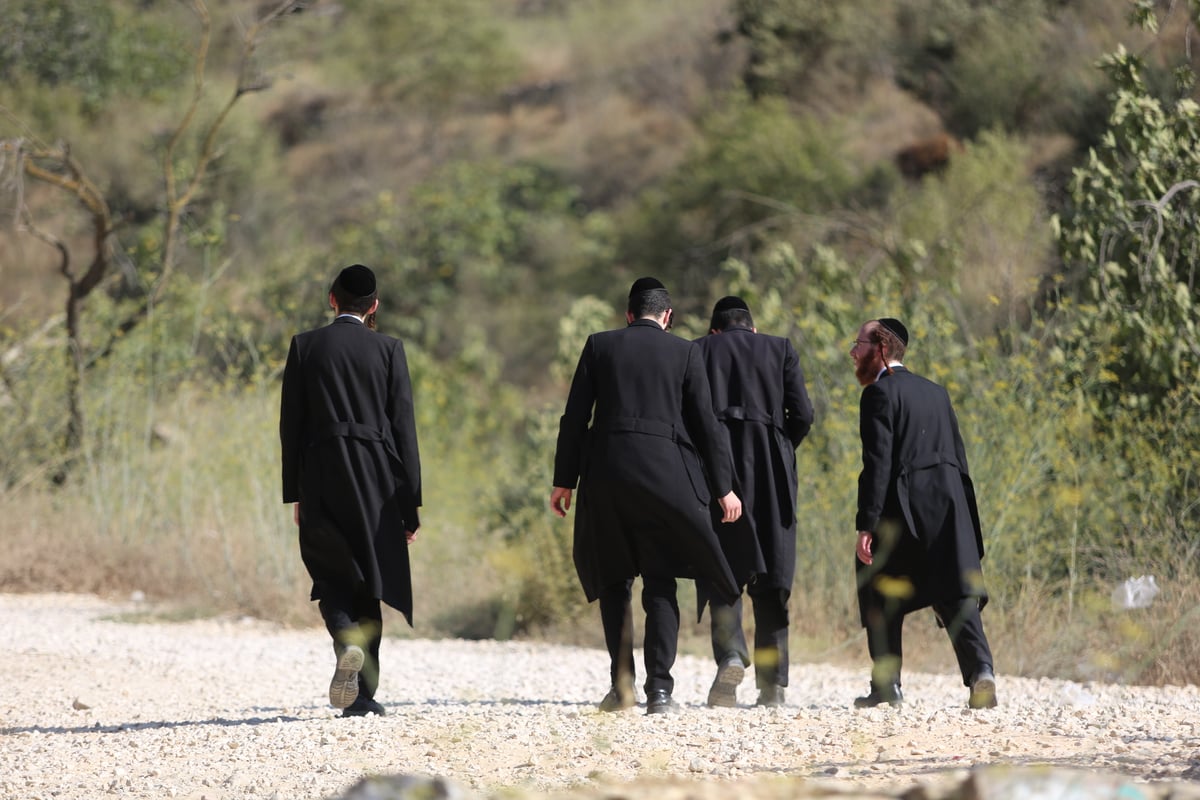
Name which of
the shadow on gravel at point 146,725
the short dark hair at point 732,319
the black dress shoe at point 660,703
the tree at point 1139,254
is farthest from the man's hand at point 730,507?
the tree at point 1139,254

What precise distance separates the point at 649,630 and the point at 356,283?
1.76m

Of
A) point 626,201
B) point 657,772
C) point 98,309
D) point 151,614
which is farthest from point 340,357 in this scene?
point 626,201

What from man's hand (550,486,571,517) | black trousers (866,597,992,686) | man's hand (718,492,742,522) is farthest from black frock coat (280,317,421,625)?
black trousers (866,597,992,686)

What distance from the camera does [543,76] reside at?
42031mm

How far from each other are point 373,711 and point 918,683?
2.97 metres

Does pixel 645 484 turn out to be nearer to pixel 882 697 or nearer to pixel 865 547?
pixel 865 547

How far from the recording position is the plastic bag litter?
738cm

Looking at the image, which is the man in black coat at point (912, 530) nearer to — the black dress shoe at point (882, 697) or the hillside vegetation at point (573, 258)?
the black dress shoe at point (882, 697)

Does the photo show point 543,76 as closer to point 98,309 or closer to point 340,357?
point 98,309

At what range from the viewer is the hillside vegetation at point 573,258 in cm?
833

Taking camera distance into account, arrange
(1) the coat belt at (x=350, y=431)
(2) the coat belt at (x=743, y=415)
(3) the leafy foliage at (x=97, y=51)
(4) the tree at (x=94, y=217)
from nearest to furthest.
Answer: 1. (1) the coat belt at (x=350, y=431)
2. (2) the coat belt at (x=743, y=415)
3. (4) the tree at (x=94, y=217)
4. (3) the leafy foliage at (x=97, y=51)

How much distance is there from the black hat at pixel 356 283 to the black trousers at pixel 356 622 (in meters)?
1.13

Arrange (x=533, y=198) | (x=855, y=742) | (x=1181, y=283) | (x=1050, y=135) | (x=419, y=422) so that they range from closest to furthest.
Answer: (x=855, y=742)
(x=1181, y=283)
(x=419, y=422)
(x=1050, y=135)
(x=533, y=198)

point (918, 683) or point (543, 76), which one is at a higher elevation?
point (543, 76)
